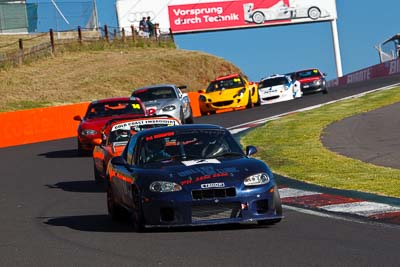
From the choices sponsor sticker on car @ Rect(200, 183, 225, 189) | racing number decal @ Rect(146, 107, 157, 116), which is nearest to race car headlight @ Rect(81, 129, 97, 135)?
racing number decal @ Rect(146, 107, 157, 116)

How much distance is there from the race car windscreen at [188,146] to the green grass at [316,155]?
2368mm

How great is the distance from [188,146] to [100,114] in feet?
44.4

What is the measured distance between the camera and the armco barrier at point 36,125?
32.7 m

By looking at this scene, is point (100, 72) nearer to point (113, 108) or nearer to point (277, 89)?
point (277, 89)

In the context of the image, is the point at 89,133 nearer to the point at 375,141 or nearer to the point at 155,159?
the point at 375,141

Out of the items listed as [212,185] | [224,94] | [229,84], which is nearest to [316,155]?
[212,185]

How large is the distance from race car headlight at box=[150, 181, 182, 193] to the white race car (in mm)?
29635

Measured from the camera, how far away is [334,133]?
2398 cm

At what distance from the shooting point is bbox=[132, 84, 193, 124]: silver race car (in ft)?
97.3

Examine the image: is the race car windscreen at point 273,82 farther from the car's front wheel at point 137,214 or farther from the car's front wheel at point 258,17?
the car's front wheel at point 258,17

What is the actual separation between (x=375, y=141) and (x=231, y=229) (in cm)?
1079

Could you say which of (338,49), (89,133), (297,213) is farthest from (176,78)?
(297,213)

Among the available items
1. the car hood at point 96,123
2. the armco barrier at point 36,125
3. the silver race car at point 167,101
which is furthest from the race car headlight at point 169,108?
the armco barrier at point 36,125

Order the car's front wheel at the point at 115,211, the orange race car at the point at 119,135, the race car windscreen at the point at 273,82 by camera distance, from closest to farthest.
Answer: the car's front wheel at the point at 115,211 < the orange race car at the point at 119,135 < the race car windscreen at the point at 273,82
